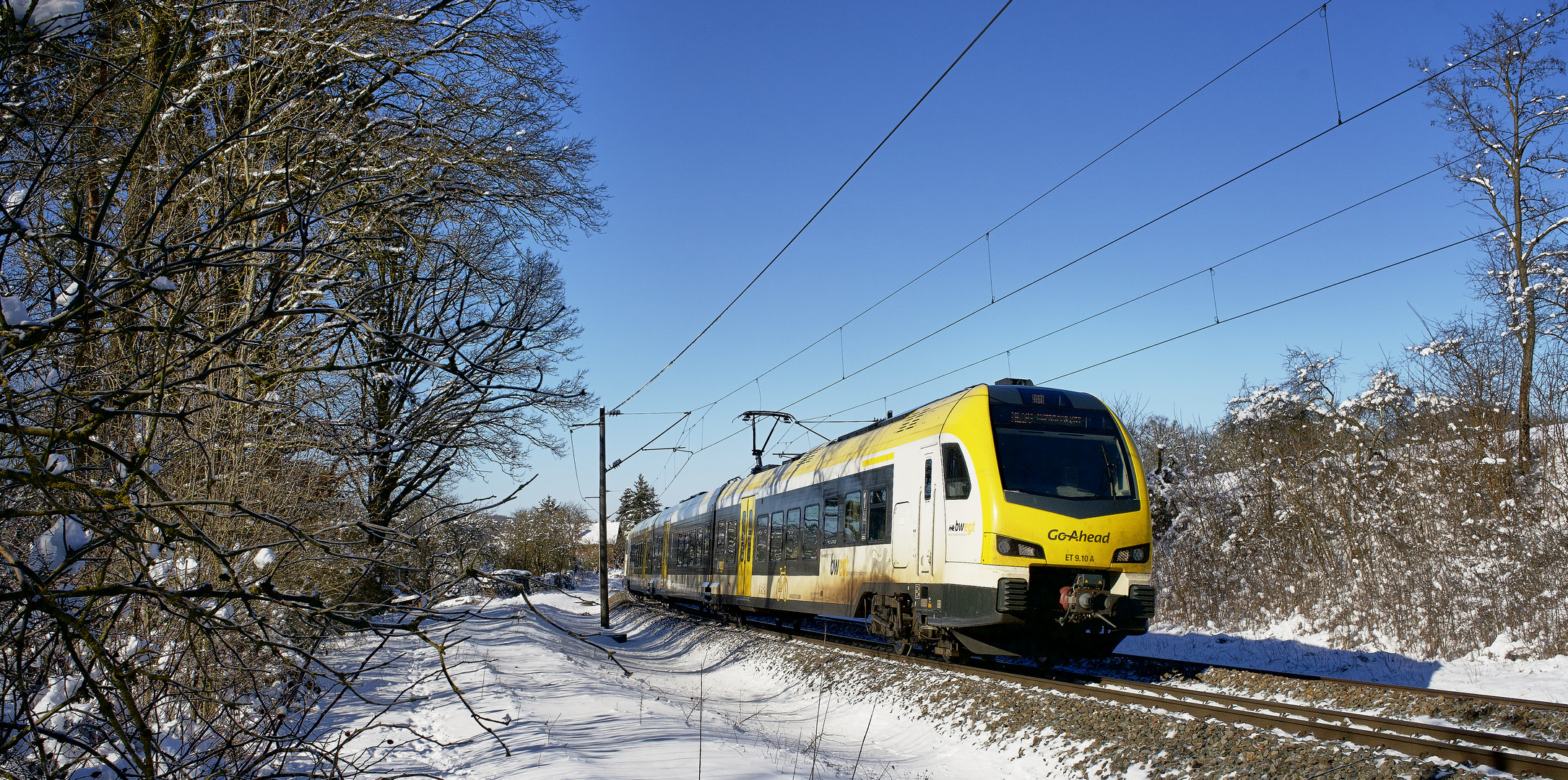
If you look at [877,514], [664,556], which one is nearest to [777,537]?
[877,514]

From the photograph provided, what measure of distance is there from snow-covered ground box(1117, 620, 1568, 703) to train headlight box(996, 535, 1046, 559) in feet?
12.3

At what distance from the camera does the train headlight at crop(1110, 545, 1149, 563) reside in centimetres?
927

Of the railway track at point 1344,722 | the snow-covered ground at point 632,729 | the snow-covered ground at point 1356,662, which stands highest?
the railway track at point 1344,722

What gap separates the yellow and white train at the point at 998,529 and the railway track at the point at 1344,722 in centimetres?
65

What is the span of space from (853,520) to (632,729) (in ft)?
18.4

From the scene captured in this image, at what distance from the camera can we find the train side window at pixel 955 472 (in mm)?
9734

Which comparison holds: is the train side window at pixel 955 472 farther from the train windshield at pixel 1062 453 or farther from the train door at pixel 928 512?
the train windshield at pixel 1062 453

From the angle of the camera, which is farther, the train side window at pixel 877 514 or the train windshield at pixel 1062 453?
the train side window at pixel 877 514

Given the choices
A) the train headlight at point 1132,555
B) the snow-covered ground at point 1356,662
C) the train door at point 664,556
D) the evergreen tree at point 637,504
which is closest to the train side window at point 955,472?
the train headlight at point 1132,555

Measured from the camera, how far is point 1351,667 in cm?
1057

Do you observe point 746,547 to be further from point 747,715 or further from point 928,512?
point 928,512

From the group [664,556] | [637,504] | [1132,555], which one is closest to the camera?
[1132,555]

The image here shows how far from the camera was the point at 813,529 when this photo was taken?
13.9m

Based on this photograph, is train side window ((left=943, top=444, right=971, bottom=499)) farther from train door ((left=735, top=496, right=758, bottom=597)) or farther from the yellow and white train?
train door ((left=735, top=496, right=758, bottom=597))
